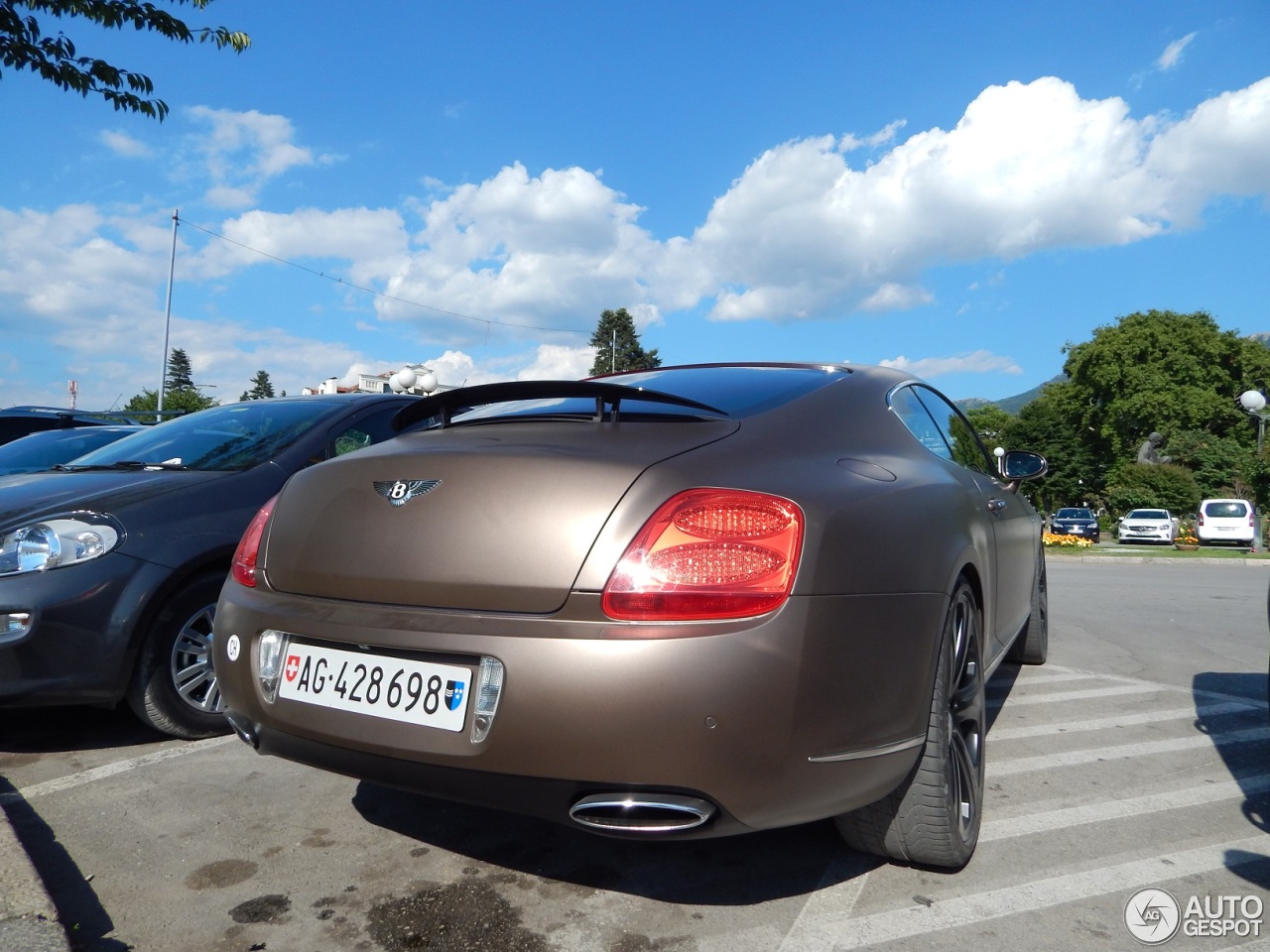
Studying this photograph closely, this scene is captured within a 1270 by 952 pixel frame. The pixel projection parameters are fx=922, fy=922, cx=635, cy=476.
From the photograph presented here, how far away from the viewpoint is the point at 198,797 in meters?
3.04

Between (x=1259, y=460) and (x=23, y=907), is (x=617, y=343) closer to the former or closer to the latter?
(x=1259, y=460)

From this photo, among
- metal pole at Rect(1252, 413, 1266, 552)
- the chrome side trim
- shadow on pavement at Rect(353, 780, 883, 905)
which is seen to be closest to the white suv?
metal pole at Rect(1252, 413, 1266, 552)

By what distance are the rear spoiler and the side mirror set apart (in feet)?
8.22

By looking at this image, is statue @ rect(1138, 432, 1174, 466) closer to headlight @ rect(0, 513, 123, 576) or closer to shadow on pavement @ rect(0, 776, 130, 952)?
headlight @ rect(0, 513, 123, 576)

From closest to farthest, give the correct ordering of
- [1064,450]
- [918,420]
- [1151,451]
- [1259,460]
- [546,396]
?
[546,396]
[918,420]
[1259,460]
[1151,451]
[1064,450]

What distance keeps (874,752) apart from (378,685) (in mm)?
1133

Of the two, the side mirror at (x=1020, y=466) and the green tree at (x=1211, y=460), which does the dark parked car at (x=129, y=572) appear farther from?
the green tree at (x=1211, y=460)

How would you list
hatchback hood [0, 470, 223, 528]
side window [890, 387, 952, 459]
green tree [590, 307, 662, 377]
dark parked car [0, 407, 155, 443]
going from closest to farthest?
side window [890, 387, 952, 459] → hatchback hood [0, 470, 223, 528] → dark parked car [0, 407, 155, 443] → green tree [590, 307, 662, 377]

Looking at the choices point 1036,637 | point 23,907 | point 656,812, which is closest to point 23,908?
point 23,907

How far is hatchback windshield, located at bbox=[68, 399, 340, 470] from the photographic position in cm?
409

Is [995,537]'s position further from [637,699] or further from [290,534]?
[290,534]

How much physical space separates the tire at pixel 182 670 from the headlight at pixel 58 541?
0.33m

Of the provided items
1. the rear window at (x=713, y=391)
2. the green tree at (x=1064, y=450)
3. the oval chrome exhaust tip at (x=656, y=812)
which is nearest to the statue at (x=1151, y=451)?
the green tree at (x=1064, y=450)

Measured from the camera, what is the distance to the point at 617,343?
3238 inches
